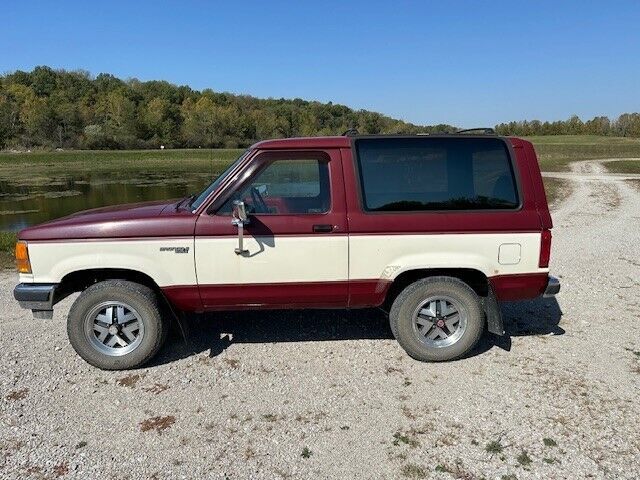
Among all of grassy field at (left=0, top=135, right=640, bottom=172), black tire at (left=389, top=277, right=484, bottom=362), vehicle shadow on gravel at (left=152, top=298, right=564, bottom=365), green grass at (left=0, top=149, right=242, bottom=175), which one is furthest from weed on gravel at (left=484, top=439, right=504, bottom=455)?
green grass at (left=0, top=149, right=242, bottom=175)

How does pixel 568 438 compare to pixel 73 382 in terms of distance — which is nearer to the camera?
pixel 568 438

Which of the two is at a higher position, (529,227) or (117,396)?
(529,227)

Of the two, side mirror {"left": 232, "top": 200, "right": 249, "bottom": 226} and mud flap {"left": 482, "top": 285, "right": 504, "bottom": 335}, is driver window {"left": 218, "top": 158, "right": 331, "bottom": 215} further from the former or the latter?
mud flap {"left": 482, "top": 285, "right": 504, "bottom": 335}

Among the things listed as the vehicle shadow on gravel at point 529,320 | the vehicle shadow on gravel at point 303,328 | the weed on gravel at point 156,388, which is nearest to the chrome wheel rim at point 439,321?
the vehicle shadow on gravel at point 303,328

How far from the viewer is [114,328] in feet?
13.4

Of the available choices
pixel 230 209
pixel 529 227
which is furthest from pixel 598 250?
pixel 230 209

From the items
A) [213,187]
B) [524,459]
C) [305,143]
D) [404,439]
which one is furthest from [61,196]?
[524,459]

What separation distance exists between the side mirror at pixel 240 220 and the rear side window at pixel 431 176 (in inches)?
41.0

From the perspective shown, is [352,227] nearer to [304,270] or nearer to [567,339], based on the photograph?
[304,270]

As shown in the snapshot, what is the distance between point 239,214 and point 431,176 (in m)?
1.69

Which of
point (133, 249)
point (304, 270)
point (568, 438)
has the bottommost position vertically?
point (568, 438)

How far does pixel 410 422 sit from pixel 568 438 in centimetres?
104

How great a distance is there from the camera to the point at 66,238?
12.8 feet

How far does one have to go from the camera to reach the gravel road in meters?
2.97
